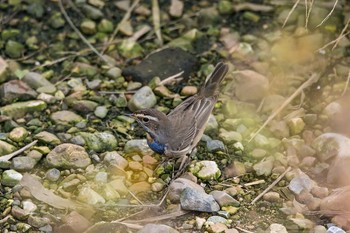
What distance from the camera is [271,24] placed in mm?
9070

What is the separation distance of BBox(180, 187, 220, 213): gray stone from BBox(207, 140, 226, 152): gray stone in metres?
0.88

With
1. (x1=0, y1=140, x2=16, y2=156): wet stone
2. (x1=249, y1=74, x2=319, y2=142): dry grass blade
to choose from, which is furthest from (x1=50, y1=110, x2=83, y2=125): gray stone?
(x1=249, y1=74, x2=319, y2=142): dry grass blade

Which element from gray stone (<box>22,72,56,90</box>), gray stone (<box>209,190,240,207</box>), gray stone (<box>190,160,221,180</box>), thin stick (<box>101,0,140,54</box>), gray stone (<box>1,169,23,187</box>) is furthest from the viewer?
thin stick (<box>101,0,140,54</box>)

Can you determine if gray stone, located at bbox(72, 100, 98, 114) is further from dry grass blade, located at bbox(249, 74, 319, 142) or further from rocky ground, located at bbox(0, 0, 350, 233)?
dry grass blade, located at bbox(249, 74, 319, 142)

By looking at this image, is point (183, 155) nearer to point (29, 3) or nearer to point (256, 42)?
point (256, 42)

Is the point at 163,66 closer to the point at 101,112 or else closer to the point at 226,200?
the point at 101,112

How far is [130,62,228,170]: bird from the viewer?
7266 millimetres

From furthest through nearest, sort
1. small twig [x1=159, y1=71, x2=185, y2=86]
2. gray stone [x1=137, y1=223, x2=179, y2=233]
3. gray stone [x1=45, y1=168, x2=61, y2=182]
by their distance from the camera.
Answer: small twig [x1=159, y1=71, x2=185, y2=86] < gray stone [x1=45, y1=168, x2=61, y2=182] < gray stone [x1=137, y1=223, x2=179, y2=233]

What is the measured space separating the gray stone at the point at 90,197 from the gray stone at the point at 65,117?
116cm

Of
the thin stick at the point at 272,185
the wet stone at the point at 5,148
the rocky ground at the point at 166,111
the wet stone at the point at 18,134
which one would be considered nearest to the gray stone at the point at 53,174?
the rocky ground at the point at 166,111

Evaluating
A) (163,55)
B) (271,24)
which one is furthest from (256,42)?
(163,55)

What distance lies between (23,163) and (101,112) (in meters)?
1.15

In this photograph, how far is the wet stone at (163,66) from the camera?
8375mm

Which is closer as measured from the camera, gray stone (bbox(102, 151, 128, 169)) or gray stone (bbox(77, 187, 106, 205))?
gray stone (bbox(77, 187, 106, 205))
